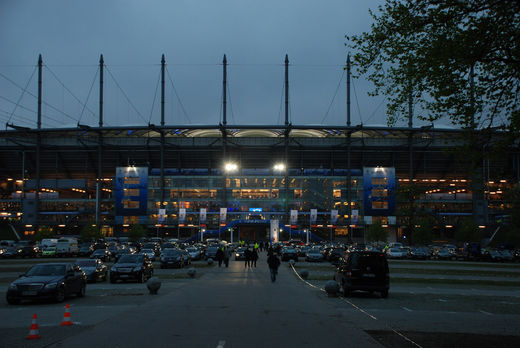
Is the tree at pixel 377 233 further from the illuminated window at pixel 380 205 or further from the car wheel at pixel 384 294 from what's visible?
the car wheel at pixel 384 294

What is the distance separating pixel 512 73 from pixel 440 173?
113m

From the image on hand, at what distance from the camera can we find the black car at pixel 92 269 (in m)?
28.1

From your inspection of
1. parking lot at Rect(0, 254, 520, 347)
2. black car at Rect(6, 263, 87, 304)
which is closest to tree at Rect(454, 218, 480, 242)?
parking lot at Rect(0, 254, 520, 347)

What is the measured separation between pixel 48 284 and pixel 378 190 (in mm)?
89385

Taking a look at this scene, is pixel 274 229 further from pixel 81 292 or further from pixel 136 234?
pixel 81 292

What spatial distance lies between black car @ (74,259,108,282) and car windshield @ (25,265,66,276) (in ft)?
26.7

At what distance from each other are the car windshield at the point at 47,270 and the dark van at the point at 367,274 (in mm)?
11279

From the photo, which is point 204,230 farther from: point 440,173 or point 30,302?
point 30,302

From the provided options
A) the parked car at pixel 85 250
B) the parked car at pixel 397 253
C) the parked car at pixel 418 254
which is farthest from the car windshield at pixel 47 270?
the parked car at pixel 418 254

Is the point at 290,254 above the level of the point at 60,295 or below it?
below

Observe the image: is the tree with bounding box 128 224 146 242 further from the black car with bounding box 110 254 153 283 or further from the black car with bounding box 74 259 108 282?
the black car with bounding box 110 254 153 283

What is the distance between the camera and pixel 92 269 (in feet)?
93.2

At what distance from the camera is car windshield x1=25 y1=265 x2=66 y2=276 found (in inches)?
768

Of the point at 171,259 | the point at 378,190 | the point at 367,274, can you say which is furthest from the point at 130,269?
the point at 378,190
